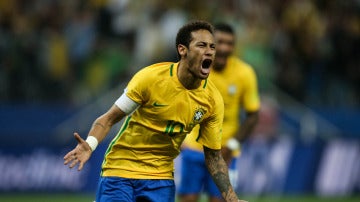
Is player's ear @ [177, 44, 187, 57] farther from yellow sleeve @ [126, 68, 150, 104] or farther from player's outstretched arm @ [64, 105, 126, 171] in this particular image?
player's outstretched arm @ [64, 105, 126, 171]

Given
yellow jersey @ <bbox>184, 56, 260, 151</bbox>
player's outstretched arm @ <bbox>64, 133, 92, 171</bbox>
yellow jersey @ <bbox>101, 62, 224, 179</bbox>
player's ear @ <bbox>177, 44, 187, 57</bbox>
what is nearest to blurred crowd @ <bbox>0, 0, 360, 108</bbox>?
yellow jersey @ <bbox>184, 56, 260, 151</bbox>

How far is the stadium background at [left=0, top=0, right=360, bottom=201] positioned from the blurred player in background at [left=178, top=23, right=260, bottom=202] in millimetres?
4930

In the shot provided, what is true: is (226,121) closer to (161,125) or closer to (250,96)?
(250,96)

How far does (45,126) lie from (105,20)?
2457 mm

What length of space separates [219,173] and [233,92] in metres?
3.02

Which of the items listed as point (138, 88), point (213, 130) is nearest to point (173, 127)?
point (213, 130)

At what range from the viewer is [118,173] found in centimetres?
817

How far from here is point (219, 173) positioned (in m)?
8.22

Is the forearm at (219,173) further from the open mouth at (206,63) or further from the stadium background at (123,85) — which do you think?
the stadium background at (123,85)

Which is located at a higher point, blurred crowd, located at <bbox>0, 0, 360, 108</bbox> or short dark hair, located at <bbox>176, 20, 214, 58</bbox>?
short dark hair, located at <bbox>176, 20, 214, 58</bbox>

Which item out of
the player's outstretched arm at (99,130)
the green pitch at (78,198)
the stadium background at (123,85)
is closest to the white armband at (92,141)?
the player's outstretched arm at (99,130)

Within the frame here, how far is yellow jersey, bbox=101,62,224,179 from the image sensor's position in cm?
812

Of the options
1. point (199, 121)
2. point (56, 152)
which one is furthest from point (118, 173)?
point (56, 152)

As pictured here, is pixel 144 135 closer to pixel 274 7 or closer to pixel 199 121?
pixel 199 121
